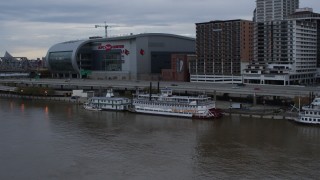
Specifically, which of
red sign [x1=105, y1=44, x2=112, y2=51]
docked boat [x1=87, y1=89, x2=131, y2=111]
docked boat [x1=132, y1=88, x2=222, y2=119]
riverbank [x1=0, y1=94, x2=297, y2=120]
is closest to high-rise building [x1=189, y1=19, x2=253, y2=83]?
riverbank [x1=0, y1=94, x2=297, y2=120]

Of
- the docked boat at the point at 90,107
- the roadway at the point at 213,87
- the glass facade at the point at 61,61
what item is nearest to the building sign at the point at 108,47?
the glass facade at the point at 61,61

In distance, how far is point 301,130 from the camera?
17.2 m

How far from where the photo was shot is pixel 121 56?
140ft

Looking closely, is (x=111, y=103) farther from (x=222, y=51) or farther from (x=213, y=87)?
(x=222, y=51)

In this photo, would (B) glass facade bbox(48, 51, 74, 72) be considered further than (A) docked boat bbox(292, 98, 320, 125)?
Yes

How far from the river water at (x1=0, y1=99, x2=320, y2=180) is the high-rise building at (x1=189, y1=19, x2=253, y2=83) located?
14.6 meters

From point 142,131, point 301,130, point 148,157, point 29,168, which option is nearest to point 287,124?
point 301,130

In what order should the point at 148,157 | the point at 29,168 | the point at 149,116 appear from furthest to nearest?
the point at 149,116 → the point at 148,157 → the point at 29,168

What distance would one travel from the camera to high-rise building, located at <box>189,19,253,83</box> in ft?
113

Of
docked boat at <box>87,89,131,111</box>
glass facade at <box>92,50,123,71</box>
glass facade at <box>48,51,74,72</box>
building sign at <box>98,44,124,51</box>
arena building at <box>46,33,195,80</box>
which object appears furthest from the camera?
glass facade at <box>48,51,74,72</box>

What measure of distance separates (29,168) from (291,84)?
22901mm

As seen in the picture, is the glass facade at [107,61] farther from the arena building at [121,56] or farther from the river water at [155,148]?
the river water at [155,148]

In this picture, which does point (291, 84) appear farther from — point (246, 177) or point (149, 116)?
point (246, 177)

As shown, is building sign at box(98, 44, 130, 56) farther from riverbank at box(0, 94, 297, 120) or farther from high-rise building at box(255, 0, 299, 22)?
high-rise building at box(255, 0, 299, 22)
